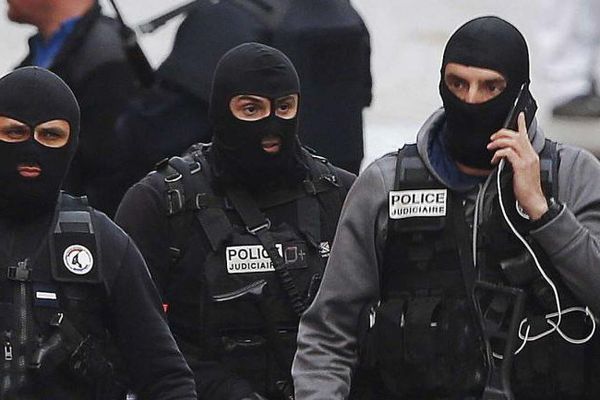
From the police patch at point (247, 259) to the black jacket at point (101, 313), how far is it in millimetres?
748

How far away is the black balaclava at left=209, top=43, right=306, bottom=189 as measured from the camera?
6.38 metres

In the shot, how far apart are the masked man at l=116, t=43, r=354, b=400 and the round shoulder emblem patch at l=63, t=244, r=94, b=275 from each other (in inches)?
33.1

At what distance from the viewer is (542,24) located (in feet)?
34.5

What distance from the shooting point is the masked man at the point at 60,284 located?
5.35m

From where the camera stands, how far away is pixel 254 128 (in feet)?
20.9

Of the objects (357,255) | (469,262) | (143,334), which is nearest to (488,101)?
(469,262)

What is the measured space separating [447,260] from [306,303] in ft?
2.95

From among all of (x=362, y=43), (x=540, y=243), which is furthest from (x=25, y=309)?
(x=362, y=43)

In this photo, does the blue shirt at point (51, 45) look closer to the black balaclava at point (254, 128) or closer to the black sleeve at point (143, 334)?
the black balaclava at point (254, 128)

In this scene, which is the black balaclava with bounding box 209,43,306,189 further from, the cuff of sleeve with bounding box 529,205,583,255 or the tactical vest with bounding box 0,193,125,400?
the cuff of sleeve with bounding box 529,205,583,255

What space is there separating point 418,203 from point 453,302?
0.26 metres

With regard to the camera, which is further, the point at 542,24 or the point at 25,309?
the point at 542,24

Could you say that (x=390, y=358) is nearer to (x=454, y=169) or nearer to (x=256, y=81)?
(x=454, y=169)

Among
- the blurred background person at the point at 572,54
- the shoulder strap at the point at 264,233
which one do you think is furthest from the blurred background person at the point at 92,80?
the blurred background person at the point at 572,54
